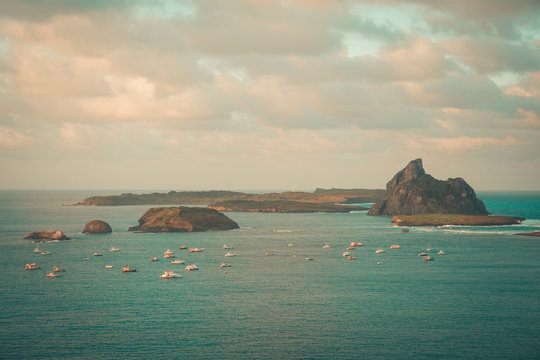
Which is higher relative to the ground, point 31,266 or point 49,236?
point 49,236

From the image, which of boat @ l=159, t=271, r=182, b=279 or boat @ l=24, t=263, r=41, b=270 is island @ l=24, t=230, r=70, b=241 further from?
boat @ l=159, t=271, r=182, b=279

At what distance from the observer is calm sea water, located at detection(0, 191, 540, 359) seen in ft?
228

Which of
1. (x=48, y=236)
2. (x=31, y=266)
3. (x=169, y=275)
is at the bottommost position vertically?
(x=31, y=266)

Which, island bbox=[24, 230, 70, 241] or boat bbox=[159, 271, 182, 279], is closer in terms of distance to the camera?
boat bbox=[159, 271, 182, 279]

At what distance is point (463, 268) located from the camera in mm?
132000

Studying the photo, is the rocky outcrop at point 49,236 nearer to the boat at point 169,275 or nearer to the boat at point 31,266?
the boat at point 31,266

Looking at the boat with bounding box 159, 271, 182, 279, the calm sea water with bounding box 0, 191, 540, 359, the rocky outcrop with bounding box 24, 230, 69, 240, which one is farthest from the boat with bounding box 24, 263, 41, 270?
the rocky outcrop with bounding box 24, 230, 69, 240

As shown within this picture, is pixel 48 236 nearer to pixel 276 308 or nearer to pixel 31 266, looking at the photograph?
pixel 31 266

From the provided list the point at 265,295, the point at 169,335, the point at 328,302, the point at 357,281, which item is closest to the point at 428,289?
the point at 357,281

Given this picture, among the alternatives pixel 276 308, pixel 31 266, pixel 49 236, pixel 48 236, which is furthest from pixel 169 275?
pixel 48 236

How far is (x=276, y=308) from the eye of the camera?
89.8 m

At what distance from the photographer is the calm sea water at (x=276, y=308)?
69562 mm

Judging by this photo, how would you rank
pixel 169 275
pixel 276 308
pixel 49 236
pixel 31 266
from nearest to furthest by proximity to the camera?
pixel 276 308, pixel 169 275, pixel 31 266, pixel 49 236

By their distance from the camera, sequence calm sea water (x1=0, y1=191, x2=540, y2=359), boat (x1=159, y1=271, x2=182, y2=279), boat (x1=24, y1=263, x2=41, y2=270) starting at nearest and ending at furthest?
calm sea water (x1=0, y1=191, x2=540, y2=359), boat (x1=159, y1=271, x2=182, y2=279), boat (x1=24, y1=263, x2=41, y2=270)
